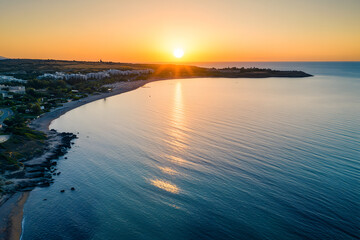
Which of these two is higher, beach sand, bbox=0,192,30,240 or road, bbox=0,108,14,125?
road, bbox=0,108,14,125

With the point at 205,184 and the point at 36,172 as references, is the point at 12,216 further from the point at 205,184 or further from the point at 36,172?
the point at 205,184

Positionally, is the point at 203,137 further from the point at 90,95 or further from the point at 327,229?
the point at 90,95

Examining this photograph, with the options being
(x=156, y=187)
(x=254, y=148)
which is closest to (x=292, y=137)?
(x=254, y=148)

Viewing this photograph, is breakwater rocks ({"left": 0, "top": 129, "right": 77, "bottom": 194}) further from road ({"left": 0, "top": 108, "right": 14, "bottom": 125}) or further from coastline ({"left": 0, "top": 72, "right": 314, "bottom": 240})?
road ({"left": 0, "top": 108, "right": 14, "bottom": 125})

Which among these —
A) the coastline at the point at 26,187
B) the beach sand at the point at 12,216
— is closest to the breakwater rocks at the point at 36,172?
the coastline at the point at 26,187

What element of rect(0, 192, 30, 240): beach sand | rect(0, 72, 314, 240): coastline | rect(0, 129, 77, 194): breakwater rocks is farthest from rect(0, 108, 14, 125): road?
rect(0, 192, 30, 240): beach sand

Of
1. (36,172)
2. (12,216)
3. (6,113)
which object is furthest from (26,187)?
(6,113)
